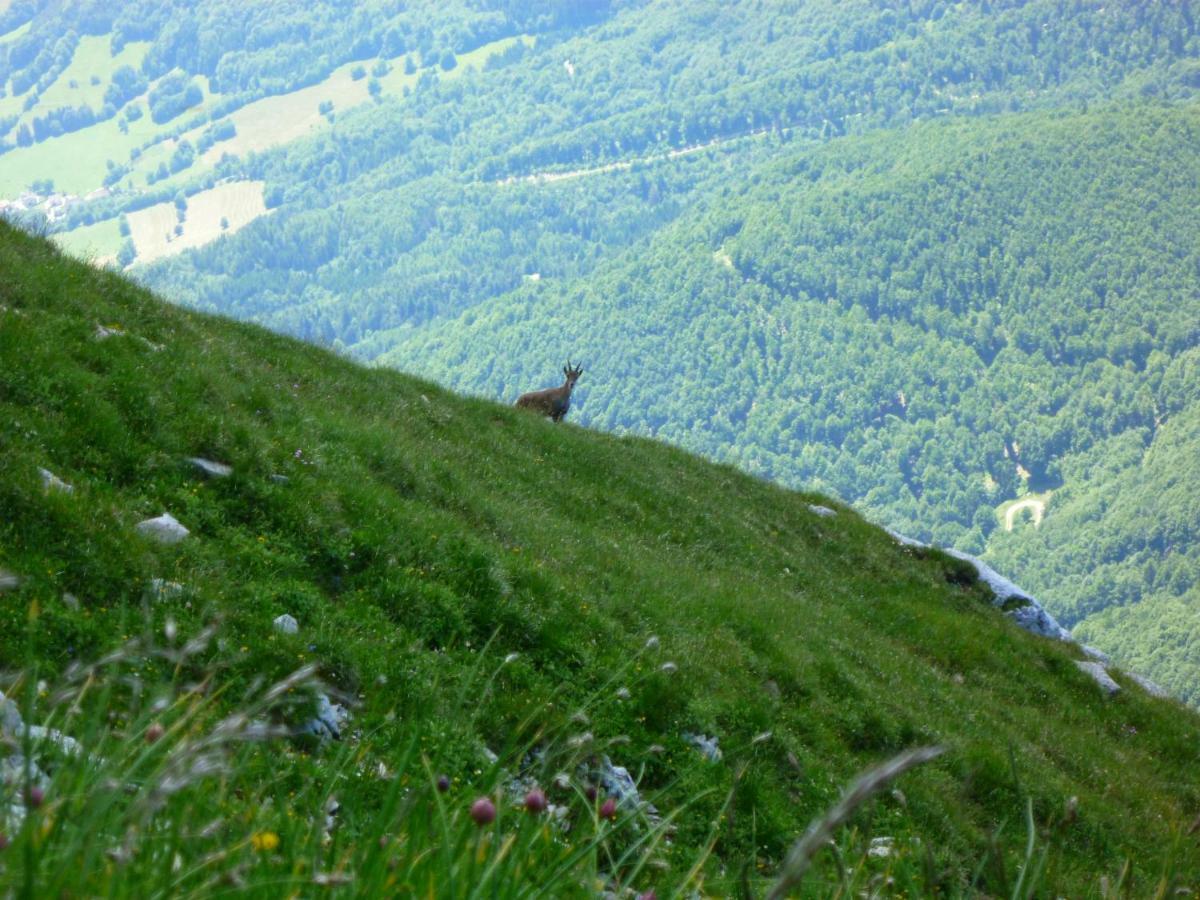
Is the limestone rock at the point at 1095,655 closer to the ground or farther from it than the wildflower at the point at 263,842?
closer to the ground

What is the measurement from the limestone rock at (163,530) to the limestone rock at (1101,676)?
20979 millimetres

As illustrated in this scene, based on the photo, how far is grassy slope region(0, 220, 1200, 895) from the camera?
10508 millimetres

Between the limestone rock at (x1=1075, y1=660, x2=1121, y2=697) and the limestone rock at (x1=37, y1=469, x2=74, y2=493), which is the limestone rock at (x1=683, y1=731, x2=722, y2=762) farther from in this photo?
the limestone rock at (x1=1075, y1=660, x2=1121, y2=697)

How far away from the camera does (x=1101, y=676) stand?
26516 mm

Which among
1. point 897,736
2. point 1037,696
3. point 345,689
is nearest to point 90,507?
point 345,689

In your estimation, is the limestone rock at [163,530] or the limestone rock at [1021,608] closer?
the limestone rock at [163,530]

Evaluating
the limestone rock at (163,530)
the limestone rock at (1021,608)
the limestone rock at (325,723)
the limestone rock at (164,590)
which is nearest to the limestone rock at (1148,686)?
the limestone rock at (1021,608)

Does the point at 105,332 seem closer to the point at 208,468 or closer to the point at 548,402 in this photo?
the point at 208,468

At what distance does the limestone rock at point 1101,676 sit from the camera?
2595 cm

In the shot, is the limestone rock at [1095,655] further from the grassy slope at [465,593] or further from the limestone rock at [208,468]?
the limestone rock at [208,468]

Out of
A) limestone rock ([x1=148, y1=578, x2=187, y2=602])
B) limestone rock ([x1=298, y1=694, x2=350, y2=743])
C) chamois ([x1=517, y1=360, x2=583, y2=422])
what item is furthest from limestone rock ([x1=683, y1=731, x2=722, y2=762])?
chamois ([x1=517, y1=360, x2=583, y2=422])

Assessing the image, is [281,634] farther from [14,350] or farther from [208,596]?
[14,350]

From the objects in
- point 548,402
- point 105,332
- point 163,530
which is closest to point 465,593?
point 163,530

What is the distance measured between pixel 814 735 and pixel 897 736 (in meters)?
2.02
